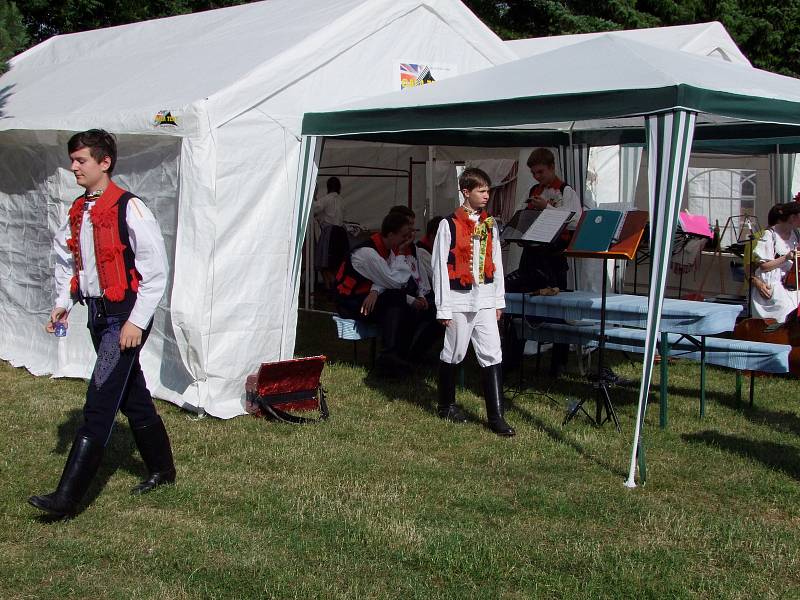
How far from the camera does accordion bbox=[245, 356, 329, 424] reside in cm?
636

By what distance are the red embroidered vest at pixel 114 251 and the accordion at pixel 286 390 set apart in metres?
2.05

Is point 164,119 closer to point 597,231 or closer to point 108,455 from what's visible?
point 108,455

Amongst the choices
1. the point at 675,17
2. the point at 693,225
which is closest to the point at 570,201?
the point at 693,225

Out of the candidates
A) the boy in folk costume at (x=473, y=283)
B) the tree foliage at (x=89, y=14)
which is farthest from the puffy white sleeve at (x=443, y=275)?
the tree foliage at (x=89, y=14)

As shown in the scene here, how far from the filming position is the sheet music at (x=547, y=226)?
6506 mm

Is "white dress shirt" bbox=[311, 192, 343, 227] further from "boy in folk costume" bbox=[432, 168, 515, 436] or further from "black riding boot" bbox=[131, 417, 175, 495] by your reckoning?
"black riding boot" bbox=[131, 417, 175, 495]

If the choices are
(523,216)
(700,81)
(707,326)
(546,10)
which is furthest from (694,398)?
(546,10)

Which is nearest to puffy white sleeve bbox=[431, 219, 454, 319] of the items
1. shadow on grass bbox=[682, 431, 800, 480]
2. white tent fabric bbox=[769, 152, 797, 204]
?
shadow on grass bbox=[682, 431, 800, 480]

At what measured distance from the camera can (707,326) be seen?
6219mm

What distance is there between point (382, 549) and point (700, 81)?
2.86m

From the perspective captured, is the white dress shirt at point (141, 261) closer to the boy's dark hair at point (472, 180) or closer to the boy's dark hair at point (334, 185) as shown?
the boy's dark hair at point (472, 180)

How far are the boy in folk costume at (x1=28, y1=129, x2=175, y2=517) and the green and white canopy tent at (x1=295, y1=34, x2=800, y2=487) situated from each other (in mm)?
2231

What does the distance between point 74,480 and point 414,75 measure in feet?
14.8

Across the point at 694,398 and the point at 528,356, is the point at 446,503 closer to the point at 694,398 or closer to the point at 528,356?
the point at 694,398
